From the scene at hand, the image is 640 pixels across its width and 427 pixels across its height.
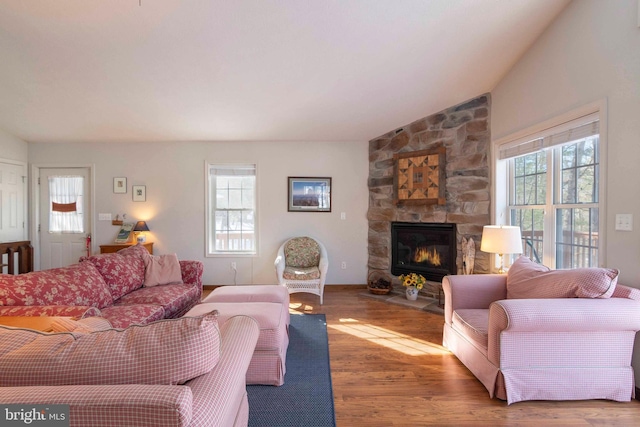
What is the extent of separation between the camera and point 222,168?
4645 millimetres

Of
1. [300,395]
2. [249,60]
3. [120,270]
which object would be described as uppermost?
[249,60]

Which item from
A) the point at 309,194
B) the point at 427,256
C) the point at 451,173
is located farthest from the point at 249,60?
the point at 427,256

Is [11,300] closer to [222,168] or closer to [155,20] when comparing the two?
[155,20]

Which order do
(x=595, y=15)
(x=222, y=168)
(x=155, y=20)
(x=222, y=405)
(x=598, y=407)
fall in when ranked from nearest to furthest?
(x=222, y=405) < (x=598, y=407) < (x=595, y=15) < (x=155, y=20) < (x=222, y=168)

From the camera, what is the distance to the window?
15.3ft

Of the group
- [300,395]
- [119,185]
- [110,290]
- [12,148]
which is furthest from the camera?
[119,185]

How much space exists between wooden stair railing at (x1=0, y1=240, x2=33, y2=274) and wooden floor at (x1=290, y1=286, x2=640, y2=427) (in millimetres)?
4606

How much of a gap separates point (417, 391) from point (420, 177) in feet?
8.88

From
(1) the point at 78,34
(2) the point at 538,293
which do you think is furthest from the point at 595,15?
(1) the point at 78,34

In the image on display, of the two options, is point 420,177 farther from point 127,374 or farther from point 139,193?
point 139,193

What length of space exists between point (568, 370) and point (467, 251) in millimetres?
1664

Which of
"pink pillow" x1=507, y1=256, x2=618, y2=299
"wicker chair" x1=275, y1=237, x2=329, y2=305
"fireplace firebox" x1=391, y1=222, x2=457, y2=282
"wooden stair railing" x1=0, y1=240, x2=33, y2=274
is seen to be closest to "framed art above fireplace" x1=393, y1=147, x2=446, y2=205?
"fireplace firebox" x1=391, y1=222, x2=457, y2=282

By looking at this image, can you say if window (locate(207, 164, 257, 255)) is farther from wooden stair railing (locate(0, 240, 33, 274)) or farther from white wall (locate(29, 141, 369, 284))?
wooden stair railing (locate(0, 240, 33, 274))

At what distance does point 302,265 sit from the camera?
432 centimetres
